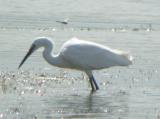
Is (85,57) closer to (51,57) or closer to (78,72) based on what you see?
(51,57)

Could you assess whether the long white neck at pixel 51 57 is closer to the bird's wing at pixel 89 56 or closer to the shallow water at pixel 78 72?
the bird's wing at pixel 89 56

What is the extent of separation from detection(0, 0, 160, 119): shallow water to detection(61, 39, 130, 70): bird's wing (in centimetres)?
36

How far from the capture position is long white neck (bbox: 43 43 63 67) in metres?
14.8

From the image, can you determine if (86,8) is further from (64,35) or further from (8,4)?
(64,35)

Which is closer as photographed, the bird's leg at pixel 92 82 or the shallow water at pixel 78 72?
the shallow water at pixel 78 72

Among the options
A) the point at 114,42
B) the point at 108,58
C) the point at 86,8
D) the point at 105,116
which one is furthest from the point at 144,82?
the point at 86,8

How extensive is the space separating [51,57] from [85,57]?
60 centimetres

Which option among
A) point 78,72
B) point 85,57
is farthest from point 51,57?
point 78,72

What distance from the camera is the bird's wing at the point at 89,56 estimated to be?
14.7 metres

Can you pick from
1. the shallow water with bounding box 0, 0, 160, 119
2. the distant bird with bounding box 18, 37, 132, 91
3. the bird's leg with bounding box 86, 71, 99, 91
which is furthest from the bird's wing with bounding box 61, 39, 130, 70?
the shallow water with bounding box 0, 0, 160, 119

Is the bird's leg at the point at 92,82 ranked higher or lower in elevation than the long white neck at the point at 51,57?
lower

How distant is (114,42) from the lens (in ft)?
68.9

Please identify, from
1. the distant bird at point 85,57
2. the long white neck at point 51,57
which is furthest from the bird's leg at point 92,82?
the long white neck at point 51,57

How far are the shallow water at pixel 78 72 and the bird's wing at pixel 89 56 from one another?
1.17 ft
